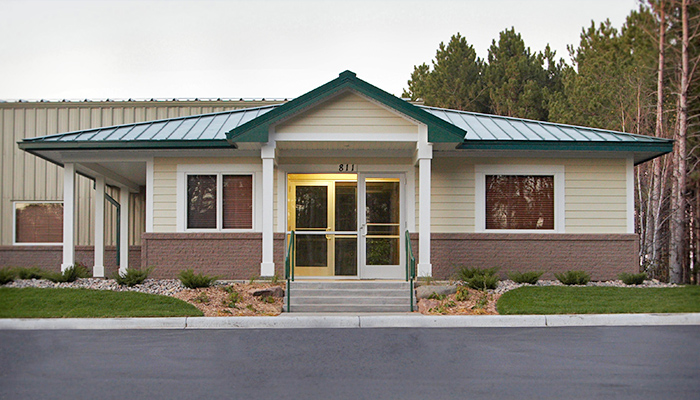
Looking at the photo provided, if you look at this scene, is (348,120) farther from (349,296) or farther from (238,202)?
(349,296)

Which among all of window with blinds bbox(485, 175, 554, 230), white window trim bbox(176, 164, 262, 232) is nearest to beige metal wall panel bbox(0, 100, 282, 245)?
white window trim bbox(176, 164, 262, 232)

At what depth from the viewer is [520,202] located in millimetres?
13539

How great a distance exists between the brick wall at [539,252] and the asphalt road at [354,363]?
4.03 meters

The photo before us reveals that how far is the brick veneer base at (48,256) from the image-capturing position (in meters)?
19.1

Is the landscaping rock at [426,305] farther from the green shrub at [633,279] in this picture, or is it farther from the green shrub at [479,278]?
the green shrub at [633,279]

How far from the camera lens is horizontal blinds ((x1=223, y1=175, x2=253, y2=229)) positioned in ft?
44.1

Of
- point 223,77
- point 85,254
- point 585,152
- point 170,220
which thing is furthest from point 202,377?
point 223,77

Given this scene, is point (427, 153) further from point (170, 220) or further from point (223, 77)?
point (223, 77)

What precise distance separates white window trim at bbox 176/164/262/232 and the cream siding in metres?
4.02

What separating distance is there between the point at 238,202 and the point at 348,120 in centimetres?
329

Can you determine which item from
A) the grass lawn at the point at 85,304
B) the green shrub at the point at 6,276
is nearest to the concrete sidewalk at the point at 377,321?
the grass lawn at the point at 85,304

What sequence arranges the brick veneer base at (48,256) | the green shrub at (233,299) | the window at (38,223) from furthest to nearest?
1. the window at (38,223)
2. the brick veneer base at (48,256)
3. the green shrub at (233,299)

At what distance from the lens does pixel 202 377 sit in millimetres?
6254

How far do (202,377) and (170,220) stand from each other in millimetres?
7712
